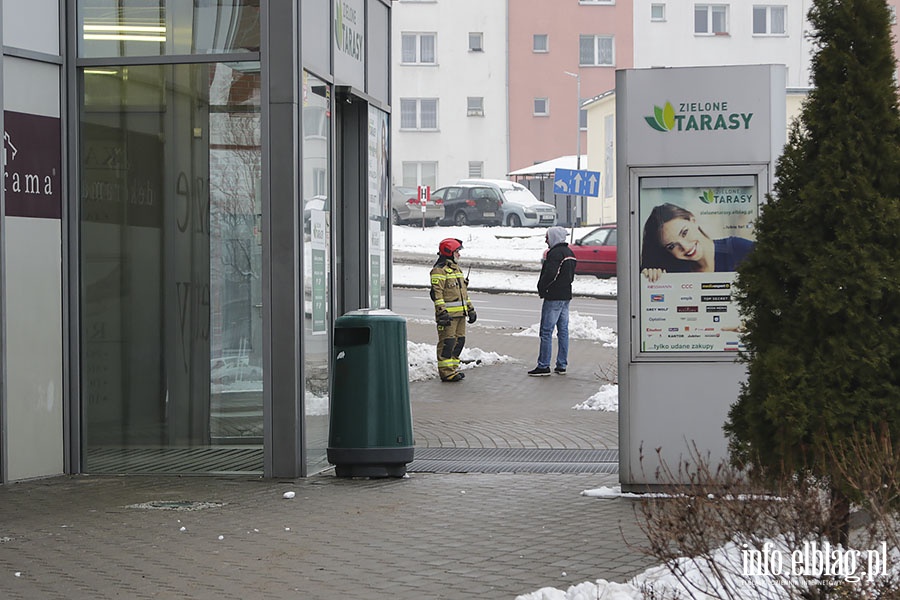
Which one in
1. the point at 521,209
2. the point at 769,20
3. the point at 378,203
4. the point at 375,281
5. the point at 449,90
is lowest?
the point at 375,281

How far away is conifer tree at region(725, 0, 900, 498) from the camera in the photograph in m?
5.70

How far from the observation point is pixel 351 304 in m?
12.9

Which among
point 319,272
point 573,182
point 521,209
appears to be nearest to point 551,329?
point 319,272

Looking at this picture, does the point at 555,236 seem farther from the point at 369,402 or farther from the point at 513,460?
the point at 369,402

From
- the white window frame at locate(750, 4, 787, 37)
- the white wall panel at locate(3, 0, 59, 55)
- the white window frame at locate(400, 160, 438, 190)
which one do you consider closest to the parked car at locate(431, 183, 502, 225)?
the white window frame at locate(400, 160, 438, 190)

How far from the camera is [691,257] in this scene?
363 inches

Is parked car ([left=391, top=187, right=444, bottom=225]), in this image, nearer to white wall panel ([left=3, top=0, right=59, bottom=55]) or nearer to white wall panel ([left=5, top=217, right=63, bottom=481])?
white wall panel ([left=3, top=0, right=59, bottom=55])

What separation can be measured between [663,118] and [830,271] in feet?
11.7

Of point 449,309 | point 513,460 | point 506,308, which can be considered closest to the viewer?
point 513,460

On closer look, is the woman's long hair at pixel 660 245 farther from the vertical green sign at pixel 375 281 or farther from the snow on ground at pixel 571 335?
the vertical green sign at pixel 375 281

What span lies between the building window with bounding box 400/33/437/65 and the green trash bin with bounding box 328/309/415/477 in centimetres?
5600

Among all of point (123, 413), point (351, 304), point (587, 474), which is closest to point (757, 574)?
point (587, 474)

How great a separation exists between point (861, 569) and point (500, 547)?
307 centimetres

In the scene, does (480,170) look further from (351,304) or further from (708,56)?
(351,304)
